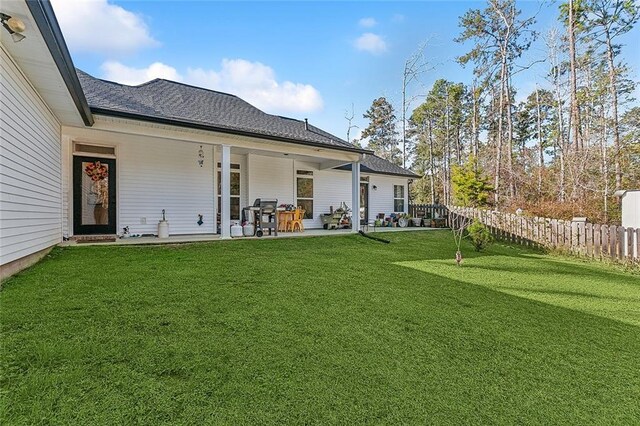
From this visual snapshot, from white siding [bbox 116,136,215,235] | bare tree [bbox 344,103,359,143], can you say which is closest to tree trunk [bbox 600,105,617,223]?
white siding [bbox 116,136,215,235]

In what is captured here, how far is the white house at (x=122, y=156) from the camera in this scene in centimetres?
379

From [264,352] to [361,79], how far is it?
2558 cm

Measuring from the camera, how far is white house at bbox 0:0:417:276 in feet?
12.4

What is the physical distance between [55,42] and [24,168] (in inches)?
76.4

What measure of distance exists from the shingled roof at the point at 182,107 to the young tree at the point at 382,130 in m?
22.3

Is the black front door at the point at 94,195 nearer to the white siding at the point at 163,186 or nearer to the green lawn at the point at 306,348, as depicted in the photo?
the white siding at the point at 163,186

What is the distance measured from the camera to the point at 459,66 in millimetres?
19781

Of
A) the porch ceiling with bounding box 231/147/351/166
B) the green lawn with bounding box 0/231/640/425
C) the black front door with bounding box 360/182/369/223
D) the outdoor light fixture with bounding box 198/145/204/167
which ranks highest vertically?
the porch ceiling with bounding box 231/147/351/166

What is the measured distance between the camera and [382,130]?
105 ft

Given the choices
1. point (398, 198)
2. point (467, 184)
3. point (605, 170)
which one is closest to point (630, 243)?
point (467, 184)

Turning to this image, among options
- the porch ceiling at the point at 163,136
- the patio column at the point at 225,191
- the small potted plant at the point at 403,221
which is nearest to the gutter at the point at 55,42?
the porch ceiling at the point at 163,136

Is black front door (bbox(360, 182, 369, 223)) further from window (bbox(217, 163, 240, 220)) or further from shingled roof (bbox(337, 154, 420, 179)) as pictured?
window (bbox(217, 163, 240, 220))

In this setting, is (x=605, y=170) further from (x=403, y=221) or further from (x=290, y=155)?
(x=290, y=155)

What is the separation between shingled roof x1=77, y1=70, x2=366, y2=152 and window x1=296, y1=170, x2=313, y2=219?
5.41 feet
